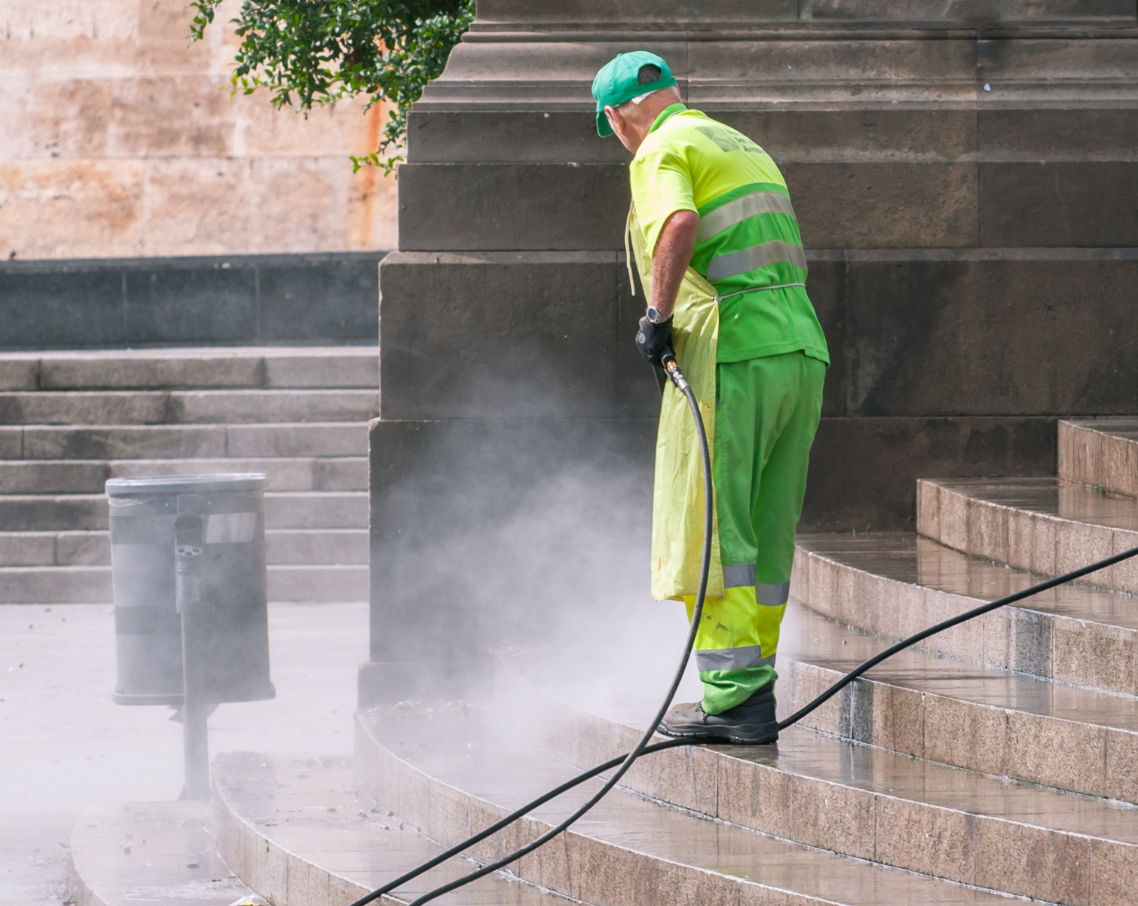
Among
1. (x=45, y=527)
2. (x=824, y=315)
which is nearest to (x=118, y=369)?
(x=45, y=527)

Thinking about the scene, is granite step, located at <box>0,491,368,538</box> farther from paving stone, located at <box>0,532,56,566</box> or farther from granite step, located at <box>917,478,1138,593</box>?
granite step, located at <box>917,478,1138,593</box>

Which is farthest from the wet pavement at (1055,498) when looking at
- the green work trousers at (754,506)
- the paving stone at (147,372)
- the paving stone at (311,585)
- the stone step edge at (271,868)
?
the paving stone at (147,372)

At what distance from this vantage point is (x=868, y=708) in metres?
4.37

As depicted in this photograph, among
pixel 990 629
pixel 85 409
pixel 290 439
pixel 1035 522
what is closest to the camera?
pixel 990 629

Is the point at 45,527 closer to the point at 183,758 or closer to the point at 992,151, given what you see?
the point at 183,758

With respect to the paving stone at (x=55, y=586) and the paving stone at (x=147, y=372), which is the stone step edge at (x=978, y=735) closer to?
the paving stone at (x=55, y=586)

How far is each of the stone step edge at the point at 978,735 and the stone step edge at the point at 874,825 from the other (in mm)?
349

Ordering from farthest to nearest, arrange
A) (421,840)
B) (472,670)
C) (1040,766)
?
(472,670) → (421,840) → (1040,766)

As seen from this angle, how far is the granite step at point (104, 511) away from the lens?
441 inches

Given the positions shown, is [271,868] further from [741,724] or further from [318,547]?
[318,547]

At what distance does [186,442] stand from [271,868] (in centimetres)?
751

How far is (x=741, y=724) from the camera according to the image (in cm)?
430

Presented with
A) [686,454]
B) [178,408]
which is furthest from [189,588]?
[178,408]

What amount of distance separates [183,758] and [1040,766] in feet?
12.7
